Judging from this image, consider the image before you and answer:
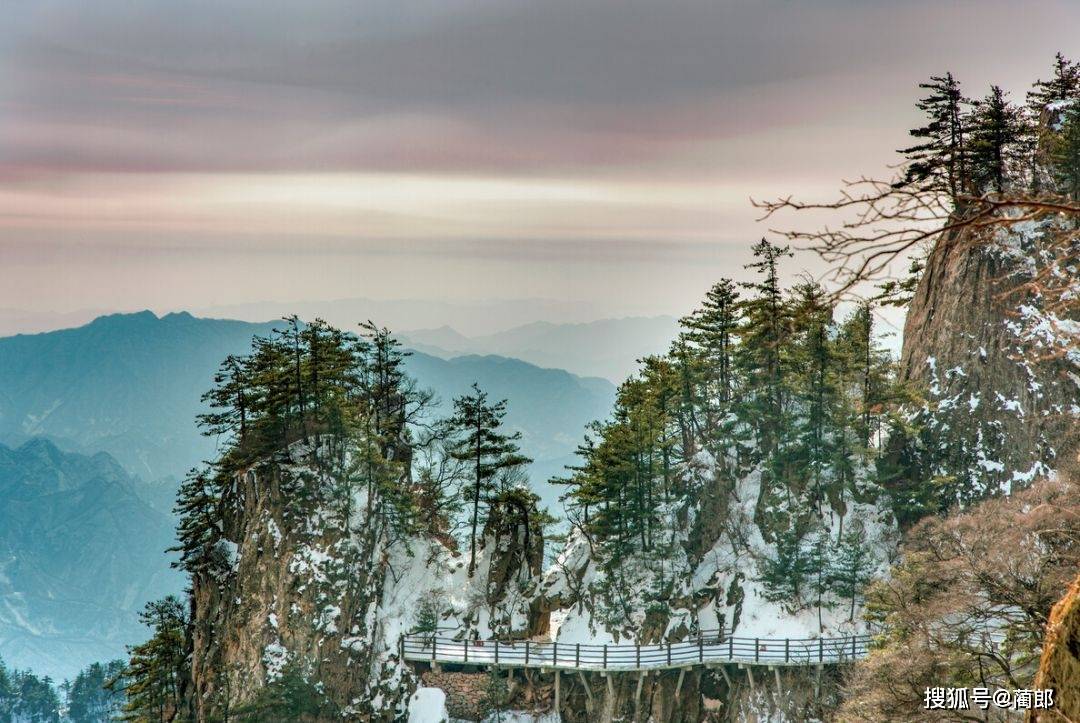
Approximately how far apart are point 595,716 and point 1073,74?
4032 centimetres

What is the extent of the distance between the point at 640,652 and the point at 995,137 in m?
30.5

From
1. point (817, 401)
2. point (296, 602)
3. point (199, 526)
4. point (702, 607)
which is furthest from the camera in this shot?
point (199, 526)

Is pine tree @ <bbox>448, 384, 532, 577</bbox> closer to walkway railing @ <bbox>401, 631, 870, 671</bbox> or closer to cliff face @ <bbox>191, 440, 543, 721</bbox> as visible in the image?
cliff face @ <bbox>191, 440, 543, 721</bbox>

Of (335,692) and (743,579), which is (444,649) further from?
(743,579)

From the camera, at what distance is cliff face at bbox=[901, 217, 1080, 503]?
4756cm

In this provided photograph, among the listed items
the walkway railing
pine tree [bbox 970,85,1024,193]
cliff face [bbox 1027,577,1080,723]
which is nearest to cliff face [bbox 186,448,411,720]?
the walkway railing

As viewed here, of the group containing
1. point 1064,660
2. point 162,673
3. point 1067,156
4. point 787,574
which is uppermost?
point 1067,156

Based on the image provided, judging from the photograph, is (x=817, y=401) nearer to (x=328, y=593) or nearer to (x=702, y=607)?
(x=702, y=607)

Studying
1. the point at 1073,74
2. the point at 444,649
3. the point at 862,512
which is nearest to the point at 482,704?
the point at 444,649

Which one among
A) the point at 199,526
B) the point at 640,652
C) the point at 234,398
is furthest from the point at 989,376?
the point at 199,526

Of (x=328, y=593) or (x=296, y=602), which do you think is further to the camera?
(x=328, y=593)

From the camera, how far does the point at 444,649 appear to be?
1941 inches

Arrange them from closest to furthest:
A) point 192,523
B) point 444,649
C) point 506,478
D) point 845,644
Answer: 1. point 845,644
2. point 444,649
3. point 506,478
4. point 192,523

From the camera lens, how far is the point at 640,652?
47.5m
